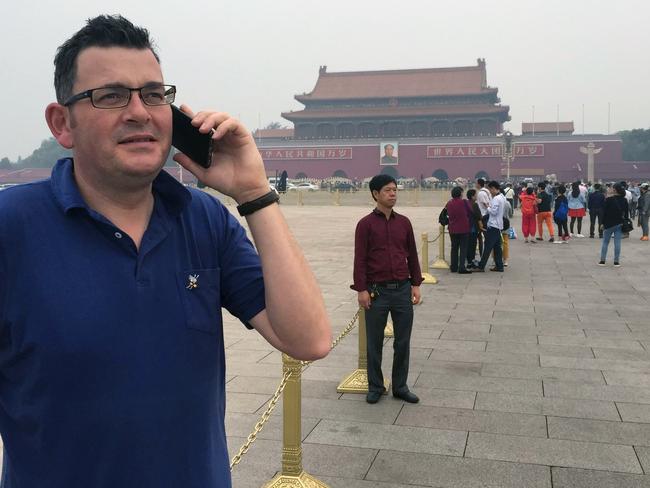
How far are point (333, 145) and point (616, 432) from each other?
48.2 meters

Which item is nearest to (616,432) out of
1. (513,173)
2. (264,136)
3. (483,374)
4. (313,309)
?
(483,374)

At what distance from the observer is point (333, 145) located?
167ft

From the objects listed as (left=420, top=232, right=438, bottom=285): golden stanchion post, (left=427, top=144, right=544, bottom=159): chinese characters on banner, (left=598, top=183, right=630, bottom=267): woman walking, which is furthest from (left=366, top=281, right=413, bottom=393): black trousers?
(left=427, top=144, right=544, bottom=159): chinese characters on banner

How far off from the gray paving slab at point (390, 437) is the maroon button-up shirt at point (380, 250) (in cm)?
88

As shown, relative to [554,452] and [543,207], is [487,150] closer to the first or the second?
[543,207]

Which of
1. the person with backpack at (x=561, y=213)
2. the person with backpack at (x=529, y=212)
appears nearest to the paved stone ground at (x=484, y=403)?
the person with backpack at (x=529, y=212)

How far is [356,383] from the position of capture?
441 centimetres

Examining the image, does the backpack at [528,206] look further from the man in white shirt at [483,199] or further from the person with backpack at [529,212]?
the man in white shirt at [483,199]

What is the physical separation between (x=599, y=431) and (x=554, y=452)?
1.50 ft

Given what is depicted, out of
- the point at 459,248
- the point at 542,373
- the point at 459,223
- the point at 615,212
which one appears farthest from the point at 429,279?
the point at 542,373

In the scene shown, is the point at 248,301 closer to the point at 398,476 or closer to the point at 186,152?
the point at 186,152

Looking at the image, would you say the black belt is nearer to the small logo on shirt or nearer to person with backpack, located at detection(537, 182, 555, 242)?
the small logo on shirt

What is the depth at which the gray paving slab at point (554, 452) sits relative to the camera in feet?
10.5

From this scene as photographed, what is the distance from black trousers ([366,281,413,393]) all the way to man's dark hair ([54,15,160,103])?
3146 mm
